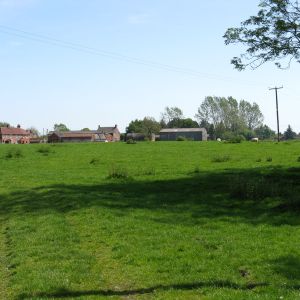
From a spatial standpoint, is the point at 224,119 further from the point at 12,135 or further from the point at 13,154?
the point at 13,154

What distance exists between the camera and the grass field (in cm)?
826

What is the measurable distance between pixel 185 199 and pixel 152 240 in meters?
6.70

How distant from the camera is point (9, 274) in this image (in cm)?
938

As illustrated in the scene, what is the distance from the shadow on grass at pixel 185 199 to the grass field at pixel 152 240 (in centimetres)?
4

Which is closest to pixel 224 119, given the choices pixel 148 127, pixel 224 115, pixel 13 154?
pixel 224 115

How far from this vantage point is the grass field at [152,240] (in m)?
8.26

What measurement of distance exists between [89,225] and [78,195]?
233 inches

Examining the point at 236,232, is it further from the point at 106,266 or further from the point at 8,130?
the point at 8,130

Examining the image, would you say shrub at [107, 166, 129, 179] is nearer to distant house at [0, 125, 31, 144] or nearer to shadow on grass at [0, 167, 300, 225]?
shadow on grass at [0, 167, 300, 225]

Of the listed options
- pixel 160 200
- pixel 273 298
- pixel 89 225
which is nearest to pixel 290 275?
pixel 273 298

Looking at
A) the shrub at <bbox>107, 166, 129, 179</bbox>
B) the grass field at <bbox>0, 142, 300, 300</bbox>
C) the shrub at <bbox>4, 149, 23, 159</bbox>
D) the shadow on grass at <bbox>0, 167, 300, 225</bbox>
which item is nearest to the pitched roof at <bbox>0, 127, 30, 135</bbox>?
the shrub at <bbox>4, 149, 23, 159</bbox>

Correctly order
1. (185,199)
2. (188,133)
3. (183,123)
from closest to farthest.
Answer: (185,199), (188,133), (183,123)

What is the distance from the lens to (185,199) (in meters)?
18.3

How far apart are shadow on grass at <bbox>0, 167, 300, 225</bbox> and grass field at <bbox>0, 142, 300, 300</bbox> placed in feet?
0.14
